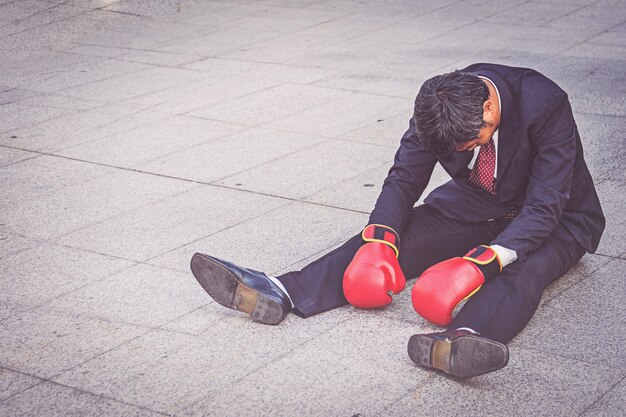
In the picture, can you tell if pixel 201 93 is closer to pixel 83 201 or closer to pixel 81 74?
pixel 81 74

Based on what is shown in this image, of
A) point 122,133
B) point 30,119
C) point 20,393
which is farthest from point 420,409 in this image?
point 30,119

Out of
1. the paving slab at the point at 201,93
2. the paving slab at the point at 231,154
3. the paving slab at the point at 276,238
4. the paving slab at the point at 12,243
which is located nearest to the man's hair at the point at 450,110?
the paving slab at the point at 276,238

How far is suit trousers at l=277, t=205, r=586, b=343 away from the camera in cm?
349

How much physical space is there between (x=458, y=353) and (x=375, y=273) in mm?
563

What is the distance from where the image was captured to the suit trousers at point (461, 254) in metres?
3.49

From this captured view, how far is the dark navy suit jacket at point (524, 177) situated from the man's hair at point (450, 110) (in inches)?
11.3

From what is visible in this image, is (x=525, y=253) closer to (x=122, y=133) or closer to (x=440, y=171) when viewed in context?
(x=440, y=171)

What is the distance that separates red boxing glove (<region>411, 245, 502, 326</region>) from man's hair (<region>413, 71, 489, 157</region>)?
429mm

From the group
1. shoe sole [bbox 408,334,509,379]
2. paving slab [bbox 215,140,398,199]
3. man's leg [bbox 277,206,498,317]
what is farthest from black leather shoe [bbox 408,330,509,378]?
paving slab [bbox 215,140,398,199]

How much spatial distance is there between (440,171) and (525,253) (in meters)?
2.02

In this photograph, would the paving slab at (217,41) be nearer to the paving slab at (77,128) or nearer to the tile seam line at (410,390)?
the paving slab at (77,128)

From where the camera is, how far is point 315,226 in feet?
15.8

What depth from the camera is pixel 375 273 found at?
367cm

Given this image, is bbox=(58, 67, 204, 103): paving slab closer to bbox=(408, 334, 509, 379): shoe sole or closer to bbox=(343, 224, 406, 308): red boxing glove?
bbox=(343, 224, 406, 308): red boxing glove
